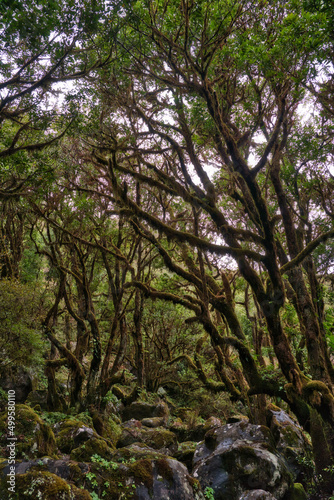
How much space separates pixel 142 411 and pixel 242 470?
7.70 metres

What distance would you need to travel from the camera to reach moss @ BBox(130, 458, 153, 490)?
5.86m

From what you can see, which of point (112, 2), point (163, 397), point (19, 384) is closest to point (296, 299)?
point (112, 2)

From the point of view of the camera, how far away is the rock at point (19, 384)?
1216 cm

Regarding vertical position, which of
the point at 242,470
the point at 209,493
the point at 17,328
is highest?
the point at 17,328

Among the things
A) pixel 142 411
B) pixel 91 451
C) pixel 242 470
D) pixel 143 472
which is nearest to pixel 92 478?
pixel 143 472

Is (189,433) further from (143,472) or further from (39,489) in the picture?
(39,489)

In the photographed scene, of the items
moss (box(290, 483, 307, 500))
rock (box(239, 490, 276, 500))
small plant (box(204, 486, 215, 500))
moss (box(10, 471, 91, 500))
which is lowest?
moss (box(290, 483, 307, 500))

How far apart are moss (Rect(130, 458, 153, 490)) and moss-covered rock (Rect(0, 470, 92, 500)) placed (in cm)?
121

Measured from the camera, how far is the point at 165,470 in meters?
6.11

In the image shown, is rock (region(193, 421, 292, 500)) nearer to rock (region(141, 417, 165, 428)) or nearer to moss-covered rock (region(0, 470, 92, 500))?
moss-covered rock (region(0, 470, 92, 500))

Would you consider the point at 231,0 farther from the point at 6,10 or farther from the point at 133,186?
the point at 133,186

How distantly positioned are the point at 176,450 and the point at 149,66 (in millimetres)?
11434

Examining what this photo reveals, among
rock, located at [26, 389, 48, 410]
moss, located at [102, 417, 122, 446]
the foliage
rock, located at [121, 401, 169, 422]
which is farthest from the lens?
rock, located at [121, 401, 169, 422]

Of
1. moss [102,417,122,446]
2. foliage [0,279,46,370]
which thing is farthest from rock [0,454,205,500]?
moss [102,417,122,446]
